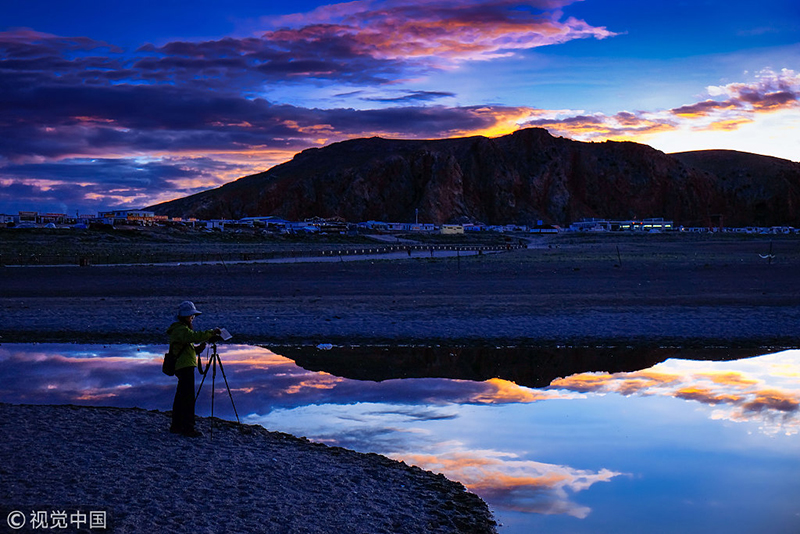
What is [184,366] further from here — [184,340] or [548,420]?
[548,420]

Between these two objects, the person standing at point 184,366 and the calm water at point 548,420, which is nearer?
the calm water at point 548,420

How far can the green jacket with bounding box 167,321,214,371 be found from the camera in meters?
8.27

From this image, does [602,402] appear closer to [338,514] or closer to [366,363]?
[366,363]

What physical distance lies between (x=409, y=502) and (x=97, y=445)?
342 centimetres

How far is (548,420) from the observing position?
984cm

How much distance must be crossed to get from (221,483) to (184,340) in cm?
212

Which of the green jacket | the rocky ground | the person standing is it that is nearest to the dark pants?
the person standing

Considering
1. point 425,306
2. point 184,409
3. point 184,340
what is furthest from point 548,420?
point 425,306

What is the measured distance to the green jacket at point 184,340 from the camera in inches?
326

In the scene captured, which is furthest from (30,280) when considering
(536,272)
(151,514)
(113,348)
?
(151,514)

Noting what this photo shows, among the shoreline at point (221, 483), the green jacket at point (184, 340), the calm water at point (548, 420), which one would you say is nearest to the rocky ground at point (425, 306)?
the calm water at point (548, 420)

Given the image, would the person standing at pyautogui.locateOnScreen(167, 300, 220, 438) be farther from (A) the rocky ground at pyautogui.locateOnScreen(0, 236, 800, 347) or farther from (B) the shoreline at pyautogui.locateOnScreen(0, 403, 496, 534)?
(A) the rocky ground at pyautogui.locateOnScreen(0, 236, 800, 347)

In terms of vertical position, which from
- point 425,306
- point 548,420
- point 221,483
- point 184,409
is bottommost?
point 548,420

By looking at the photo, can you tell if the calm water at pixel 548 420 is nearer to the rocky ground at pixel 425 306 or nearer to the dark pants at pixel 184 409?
the dark pants at pixel 184 409
